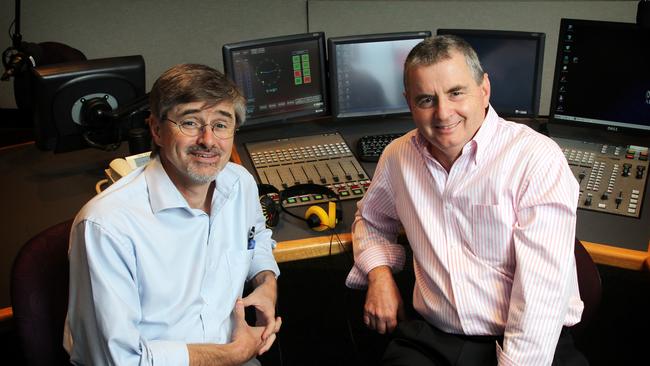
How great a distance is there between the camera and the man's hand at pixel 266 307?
181 cm

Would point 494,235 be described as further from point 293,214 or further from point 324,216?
point 293,214

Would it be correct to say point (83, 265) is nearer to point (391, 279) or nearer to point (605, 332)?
point (391, 279)

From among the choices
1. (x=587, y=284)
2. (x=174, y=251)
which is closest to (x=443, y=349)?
(x=587, y=284)

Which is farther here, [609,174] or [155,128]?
[609,174]

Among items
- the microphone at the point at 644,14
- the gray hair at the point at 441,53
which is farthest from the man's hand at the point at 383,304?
the microphone at the point at 644,14

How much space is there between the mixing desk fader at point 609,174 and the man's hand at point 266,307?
102 cm

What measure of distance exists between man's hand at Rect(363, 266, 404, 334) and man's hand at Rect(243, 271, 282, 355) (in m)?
0.26

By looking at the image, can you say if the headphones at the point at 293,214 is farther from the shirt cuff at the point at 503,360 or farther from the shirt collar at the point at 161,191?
the shirt cuff at the point at 503,360

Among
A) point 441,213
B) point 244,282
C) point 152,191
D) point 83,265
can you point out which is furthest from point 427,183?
point 83,265

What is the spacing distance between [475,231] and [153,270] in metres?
0.81

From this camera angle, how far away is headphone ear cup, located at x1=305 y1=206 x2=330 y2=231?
82.0 inches

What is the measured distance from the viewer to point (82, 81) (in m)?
2.29

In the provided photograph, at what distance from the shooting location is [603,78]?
2416 millimetres

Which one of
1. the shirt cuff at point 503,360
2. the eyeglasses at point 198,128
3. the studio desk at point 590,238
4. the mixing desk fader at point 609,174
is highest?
the eyeglasses at point 198,128
